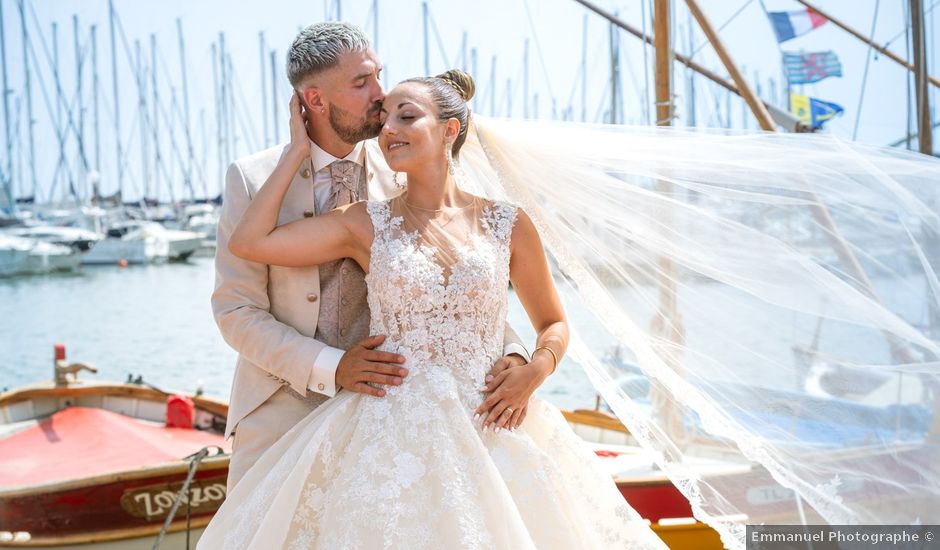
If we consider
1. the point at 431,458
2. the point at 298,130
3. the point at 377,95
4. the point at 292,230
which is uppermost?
the point at 377,95

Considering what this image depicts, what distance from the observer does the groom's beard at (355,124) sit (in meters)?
2.92

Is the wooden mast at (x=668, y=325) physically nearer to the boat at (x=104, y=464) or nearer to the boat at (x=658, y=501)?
the boat at (x=658, y=501)

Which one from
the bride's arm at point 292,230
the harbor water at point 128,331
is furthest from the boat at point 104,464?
the harbor water at point 128,331

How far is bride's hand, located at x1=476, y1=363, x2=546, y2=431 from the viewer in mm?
2693

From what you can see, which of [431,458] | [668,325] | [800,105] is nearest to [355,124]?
[431,458]

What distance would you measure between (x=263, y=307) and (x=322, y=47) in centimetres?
83

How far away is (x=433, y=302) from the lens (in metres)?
2.77

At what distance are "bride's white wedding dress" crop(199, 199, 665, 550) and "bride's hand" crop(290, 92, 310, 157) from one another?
0.90 ft

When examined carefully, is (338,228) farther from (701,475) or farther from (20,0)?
(20,0)

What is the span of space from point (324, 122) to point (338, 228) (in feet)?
1.29

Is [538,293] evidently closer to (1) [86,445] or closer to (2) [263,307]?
(2) [263,307]

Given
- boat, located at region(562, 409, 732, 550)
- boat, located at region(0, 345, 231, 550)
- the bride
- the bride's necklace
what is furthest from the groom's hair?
boat, located at region(562, 409, 732, 550)

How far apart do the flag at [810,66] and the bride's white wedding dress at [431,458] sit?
10466 millimetres

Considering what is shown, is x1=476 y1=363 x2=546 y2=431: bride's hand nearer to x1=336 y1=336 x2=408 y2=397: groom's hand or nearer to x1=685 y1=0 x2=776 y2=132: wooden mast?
x1=336 y1=336 x2=408 y2=397: groom's hand
